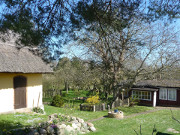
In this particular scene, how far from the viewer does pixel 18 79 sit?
38.7 feet

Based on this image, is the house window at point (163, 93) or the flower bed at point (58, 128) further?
the house window at point (163, 93)

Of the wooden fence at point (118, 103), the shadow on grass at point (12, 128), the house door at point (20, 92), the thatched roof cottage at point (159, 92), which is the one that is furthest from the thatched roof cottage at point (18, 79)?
the thatched roof cottage at point (159, 92)

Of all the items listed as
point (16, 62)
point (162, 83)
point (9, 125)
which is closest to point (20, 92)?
point (16, 62)

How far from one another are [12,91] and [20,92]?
1.94 ft

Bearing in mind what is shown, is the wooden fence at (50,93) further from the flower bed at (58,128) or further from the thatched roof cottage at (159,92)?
the flower bed at (58,128)

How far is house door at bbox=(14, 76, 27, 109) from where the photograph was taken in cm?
1157

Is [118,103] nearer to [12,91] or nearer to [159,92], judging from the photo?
[159,92]

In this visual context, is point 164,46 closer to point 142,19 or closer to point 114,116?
point 114,116

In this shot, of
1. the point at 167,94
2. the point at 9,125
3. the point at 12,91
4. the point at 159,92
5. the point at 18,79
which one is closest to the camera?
the point at 9,125

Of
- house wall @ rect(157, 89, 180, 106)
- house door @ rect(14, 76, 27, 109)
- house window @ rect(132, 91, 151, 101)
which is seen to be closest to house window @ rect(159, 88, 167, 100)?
house wall @ rect(157, 89, 180, 106)

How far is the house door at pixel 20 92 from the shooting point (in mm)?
11566

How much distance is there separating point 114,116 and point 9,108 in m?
7.25

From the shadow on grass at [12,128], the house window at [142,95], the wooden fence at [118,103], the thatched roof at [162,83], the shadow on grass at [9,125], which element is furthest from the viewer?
the house window at [142,95]

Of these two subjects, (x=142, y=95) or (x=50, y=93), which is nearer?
(x=142, y=95)
